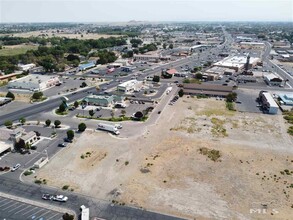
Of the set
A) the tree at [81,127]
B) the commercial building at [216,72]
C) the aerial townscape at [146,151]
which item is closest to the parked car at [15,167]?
the aerial townscape at [146,151]

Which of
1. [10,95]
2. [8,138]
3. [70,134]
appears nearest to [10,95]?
[10,95]

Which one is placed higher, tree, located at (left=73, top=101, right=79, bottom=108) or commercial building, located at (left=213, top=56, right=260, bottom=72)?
tree, located at (left=73, top=101, right=79, bottom=108)

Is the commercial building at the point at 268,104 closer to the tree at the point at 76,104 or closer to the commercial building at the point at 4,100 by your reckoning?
the tree at the point at 76,104

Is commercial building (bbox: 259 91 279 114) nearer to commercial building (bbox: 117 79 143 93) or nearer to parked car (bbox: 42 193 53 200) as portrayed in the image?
commercial building (bbox: 117 79 143 93)

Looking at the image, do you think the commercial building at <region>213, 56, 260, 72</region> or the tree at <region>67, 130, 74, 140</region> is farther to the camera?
the commercial building at <region>213, 56, 260, 72</region>

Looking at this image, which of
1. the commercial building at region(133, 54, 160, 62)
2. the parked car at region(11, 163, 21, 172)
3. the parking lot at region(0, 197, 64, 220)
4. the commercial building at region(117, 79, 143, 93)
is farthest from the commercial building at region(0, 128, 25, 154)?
the commercial building at region(133, 54, 160, 62)

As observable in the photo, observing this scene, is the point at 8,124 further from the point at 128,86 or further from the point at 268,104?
the point at 268,104
